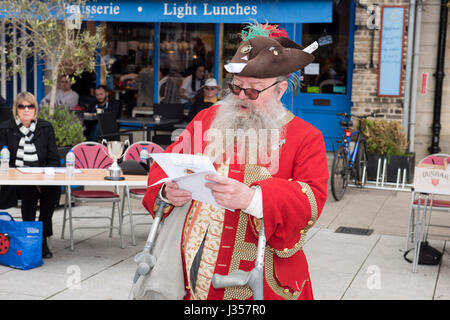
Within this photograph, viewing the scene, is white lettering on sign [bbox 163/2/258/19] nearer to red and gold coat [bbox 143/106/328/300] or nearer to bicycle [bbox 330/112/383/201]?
bicycle [bbox 330/112/383/201]

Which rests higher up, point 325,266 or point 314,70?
point 314,70

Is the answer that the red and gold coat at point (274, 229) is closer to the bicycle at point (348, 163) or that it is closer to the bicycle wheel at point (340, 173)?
the bicycle at point (348, 163)

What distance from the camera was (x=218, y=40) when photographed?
12961 millimetres

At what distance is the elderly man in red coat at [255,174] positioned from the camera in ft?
8.38

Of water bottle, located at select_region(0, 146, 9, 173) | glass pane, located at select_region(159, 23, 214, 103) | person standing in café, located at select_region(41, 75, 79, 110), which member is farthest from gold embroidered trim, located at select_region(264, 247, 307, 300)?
glass pane, located at select_region(159, 23, 214, 103)

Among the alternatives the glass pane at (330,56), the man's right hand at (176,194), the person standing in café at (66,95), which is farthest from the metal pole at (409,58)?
the man's right hand at (176,194)

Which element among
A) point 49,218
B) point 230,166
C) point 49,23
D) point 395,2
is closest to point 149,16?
point 49,23

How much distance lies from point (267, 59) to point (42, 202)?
169 inches

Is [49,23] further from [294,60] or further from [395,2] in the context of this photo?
[294,60]

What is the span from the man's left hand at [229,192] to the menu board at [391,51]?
29.2ft

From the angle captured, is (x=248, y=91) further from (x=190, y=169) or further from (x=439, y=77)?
(x=439, y=77)

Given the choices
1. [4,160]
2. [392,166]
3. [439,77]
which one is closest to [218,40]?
[439,77]

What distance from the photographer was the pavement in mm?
5289

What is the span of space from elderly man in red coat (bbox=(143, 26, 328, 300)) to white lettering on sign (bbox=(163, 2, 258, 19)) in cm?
719
